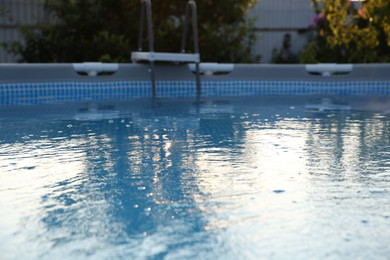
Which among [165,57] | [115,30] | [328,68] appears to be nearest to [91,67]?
[165,57]

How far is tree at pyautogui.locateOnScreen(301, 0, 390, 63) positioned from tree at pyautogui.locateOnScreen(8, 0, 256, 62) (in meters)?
1.25

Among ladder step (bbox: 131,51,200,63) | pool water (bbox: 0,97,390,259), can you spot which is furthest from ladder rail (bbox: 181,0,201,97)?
pool water (bbox: 0,97,390,259)

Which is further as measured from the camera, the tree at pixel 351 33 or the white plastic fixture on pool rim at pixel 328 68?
the tree at pixel 351 33

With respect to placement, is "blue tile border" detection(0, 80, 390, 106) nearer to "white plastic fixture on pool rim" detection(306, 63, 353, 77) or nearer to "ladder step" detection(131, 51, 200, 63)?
"white plastic fixture on pool rim" detection(306, 63, 353, 77)

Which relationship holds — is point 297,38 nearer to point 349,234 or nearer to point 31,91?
point 31,91

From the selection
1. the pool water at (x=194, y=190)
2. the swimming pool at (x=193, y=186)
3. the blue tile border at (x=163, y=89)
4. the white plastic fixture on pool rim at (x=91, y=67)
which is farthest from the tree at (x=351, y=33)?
the pool water at (x=194, y=190)

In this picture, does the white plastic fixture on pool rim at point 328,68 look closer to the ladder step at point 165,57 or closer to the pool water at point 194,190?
the ladder step at point 165,57

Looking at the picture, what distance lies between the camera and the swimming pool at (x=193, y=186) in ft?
6.34

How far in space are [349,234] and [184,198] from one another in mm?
722

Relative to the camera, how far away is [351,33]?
335 inches

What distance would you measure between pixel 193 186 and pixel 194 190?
71 mm

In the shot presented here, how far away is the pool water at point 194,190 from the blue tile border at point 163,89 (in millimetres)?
2130

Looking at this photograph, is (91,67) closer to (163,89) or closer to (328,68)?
(163,89)

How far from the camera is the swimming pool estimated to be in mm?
1932
